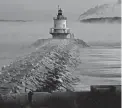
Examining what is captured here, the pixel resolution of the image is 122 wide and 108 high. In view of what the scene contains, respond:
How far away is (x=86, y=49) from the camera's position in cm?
188

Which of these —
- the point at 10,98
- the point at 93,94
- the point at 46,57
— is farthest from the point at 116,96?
the point at 10,98

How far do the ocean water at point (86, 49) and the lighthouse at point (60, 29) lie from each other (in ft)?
0.11

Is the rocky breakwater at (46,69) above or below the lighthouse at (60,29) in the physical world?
below

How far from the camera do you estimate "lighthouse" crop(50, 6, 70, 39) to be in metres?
1.85

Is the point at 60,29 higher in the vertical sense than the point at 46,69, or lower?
higher

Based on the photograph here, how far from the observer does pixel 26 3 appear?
1882mm

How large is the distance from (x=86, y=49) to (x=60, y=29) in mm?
205

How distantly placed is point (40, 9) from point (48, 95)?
0.54 m

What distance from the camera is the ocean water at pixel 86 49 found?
184 cm

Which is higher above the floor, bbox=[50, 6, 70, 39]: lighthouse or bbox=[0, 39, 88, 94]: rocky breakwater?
bbox=[50, 6, 70, 39]: lighthouse

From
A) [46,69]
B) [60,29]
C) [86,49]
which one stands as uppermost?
[60,29]

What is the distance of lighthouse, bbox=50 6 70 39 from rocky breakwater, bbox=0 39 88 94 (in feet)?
0.11

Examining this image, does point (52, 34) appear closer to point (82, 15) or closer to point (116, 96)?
point (82, 15)

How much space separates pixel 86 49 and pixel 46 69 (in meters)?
0.28
